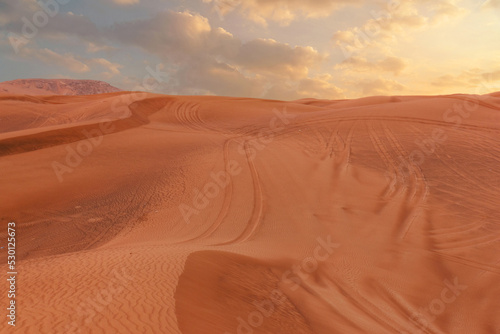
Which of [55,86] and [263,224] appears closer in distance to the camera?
[263,224]

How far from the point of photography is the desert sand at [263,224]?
430 cm

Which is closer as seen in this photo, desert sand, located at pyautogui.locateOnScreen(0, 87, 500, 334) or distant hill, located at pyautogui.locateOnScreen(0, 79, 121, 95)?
desert sand, located at pyautogui.locateOnScreen(0, 87, 500, 334)

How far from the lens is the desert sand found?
430cm

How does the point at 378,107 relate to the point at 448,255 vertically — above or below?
above

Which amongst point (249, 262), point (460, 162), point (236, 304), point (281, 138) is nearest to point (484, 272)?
point (249, 262)

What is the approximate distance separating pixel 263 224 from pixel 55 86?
84210 mm

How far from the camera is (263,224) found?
815cm

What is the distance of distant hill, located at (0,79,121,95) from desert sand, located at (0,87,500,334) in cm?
6297

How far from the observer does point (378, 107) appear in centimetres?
1856

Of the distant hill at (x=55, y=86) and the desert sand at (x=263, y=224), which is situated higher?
the distant hill at (x=55, y=86)

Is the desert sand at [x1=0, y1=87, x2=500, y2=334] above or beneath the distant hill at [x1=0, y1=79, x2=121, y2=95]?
beneath

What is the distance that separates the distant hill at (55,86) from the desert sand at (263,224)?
Result: 6297cm

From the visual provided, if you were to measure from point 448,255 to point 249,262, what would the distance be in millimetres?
4420

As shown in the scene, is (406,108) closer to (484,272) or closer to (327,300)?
(484,272)
